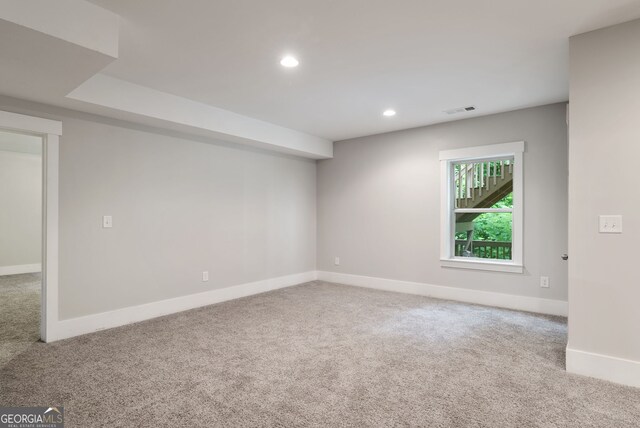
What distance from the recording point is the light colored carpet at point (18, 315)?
3.04 m

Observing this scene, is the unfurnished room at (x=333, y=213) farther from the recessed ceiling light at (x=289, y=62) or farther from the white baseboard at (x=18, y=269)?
the white baseboard at (x=18, y=269)

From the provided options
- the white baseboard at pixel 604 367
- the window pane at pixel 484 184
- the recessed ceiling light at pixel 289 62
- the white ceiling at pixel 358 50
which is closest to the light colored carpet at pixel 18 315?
the white ceiling at pixel 358 50

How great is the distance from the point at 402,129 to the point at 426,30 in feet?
9.05

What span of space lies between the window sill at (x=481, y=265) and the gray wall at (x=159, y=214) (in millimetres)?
2500

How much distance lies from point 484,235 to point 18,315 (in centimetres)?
594

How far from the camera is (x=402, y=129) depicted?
512 centimetres

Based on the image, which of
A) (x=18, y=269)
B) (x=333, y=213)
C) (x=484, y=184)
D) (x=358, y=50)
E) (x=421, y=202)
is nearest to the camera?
(x=358, y=50)

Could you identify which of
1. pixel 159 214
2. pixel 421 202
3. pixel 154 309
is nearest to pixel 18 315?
pixel 154 309

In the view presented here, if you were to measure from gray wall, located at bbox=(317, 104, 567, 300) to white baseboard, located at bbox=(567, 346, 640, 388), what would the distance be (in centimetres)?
171

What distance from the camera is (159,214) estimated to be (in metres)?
4.05

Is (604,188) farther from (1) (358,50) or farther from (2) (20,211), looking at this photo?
(2) (20,211)

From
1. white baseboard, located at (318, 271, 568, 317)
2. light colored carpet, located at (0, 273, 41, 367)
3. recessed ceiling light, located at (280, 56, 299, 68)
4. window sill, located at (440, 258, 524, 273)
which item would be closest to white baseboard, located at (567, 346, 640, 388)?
white baseboard, located at (318, 271, 568, 317)

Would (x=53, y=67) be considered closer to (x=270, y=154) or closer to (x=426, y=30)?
(x=426, y=30)

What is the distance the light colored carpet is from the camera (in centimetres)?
304
